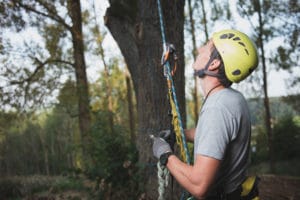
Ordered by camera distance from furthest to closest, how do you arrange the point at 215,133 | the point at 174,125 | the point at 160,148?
the point at 174,125
the point at 160,148
the point at 215,133

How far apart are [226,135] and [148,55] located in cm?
297

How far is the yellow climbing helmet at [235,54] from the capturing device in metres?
1.84

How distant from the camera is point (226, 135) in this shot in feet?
5.31

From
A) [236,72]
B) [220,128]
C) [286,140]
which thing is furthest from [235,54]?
[286,140]

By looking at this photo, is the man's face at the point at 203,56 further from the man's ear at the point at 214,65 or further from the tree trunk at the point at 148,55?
the tree trunk at the point at 148,55

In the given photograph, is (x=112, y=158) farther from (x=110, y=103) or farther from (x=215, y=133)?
(x=110, y=103)

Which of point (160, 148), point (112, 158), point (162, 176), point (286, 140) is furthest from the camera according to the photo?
point (286, 140)

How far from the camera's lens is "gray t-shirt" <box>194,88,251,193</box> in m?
1.60

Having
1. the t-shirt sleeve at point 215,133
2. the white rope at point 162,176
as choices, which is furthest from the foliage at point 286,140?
the t-shirt sleeve at point 215,133

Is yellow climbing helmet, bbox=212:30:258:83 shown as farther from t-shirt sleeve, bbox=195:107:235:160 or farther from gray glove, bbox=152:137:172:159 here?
gray glove, bbox=152:137:172:159

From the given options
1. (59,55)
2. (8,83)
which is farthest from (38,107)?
(59,55)

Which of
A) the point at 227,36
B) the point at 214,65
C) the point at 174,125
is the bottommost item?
the point at 174,125

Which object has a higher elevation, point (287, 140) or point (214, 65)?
point (214, 65)

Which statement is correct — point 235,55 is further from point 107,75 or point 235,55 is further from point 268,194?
point 107,75
